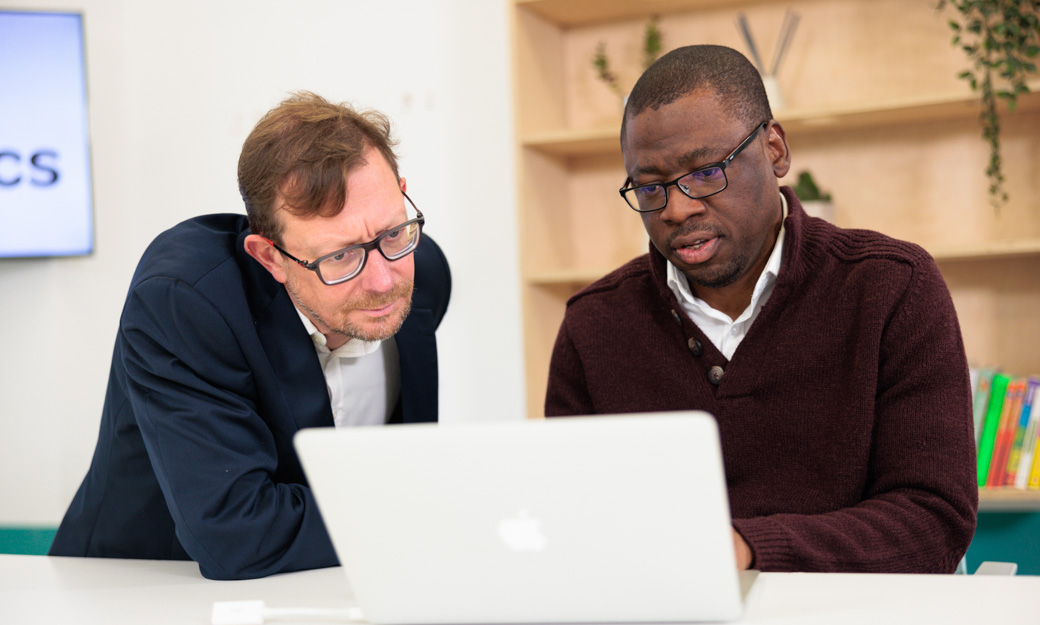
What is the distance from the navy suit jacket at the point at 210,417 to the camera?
1238 millimetres

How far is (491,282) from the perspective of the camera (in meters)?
3.00

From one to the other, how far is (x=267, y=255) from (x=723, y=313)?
2.31ft

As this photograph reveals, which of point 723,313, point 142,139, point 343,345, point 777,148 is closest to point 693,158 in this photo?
point 777,148

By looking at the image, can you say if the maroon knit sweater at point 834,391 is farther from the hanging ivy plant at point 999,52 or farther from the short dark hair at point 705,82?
the hanging ivy plant at point 999,52

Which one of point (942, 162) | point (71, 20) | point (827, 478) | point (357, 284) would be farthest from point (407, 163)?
point (827, 478)

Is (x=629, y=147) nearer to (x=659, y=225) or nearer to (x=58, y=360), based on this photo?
(x=659, y=225)

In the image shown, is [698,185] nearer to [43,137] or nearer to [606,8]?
[606,8]

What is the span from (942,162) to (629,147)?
4.86 feet

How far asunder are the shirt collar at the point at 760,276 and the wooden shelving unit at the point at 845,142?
0.97m

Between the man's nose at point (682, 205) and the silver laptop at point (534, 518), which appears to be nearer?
the silver laptop at point (534, 518)

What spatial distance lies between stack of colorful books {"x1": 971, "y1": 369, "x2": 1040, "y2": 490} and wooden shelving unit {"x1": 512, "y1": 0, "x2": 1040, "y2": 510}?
25cm

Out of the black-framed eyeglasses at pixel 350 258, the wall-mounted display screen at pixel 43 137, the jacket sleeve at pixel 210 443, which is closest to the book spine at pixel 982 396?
the black-framed eyeglasses at pixel 350 258

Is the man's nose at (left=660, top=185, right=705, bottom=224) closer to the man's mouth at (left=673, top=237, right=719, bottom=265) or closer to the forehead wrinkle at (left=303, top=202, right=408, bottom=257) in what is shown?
the man's mouth at (left=673, top=237, right=719, bottom=265)

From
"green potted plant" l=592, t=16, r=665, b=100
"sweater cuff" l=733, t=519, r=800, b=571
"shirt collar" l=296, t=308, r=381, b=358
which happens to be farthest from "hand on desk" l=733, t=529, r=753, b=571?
"green potted plant" l=592, t=16, r=665, b=100
